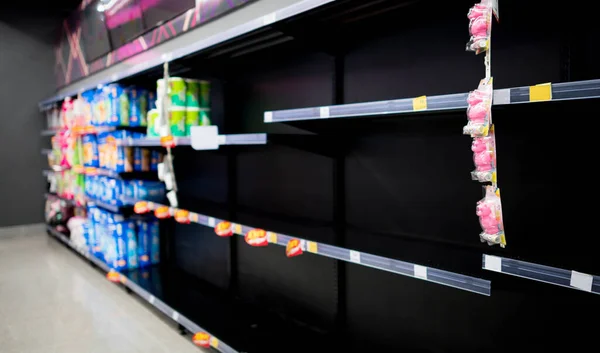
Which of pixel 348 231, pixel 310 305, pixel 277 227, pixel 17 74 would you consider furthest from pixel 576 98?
pixel 17 74

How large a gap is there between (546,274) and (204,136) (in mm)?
1812

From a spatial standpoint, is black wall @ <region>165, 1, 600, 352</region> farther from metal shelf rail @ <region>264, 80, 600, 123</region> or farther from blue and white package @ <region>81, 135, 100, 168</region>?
blue and white package @ <region>81, 135, 100, 168</region>

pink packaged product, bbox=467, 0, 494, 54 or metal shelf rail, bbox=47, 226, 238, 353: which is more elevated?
pink packaged product, bbox=467, 0, 494, 54

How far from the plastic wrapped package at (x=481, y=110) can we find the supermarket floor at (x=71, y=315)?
2181 millimetres

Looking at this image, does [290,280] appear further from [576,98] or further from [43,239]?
[43,239]

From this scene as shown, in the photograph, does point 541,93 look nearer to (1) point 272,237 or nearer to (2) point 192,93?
(1) point 272,237

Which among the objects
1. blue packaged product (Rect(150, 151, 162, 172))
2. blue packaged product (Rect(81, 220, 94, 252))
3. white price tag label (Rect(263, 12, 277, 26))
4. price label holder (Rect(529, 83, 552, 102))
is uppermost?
white price tag label (Rect(263, 12, 277, 26))

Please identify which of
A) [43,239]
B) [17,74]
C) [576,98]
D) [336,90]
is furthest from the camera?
[17,74]

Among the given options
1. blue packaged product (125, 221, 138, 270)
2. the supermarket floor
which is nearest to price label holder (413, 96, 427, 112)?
the supermarket floor

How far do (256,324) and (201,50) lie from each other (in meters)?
1.66

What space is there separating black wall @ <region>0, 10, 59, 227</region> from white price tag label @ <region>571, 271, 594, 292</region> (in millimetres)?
7325

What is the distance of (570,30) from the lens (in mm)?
1462

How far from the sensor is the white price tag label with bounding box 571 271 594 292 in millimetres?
1090

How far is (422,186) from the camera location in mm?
1943
